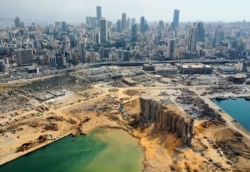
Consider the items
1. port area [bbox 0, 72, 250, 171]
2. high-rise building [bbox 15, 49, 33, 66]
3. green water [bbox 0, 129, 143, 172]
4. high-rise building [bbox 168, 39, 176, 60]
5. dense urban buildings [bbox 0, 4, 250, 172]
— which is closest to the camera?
green water [bbox 0, 129, 143, 172]

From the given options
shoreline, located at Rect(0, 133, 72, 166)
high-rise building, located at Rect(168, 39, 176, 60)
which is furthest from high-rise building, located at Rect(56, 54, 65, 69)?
shoreline, located at Rect(0, 133, 72, 166)

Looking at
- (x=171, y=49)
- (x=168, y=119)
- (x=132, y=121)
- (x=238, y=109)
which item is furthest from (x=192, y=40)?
(x=168, y=119)

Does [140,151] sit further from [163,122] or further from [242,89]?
[242,89]

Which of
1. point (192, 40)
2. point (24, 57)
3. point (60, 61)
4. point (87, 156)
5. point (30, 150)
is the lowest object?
point (87, 156)

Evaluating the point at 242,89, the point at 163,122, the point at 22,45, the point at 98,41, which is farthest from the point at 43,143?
the point at 98,41

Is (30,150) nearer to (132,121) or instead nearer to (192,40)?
(132,121)

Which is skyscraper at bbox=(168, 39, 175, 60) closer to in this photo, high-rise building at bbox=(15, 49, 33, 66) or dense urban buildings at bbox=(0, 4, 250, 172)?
dense urban buildings at bbox=(0, 4, 250, 172)
